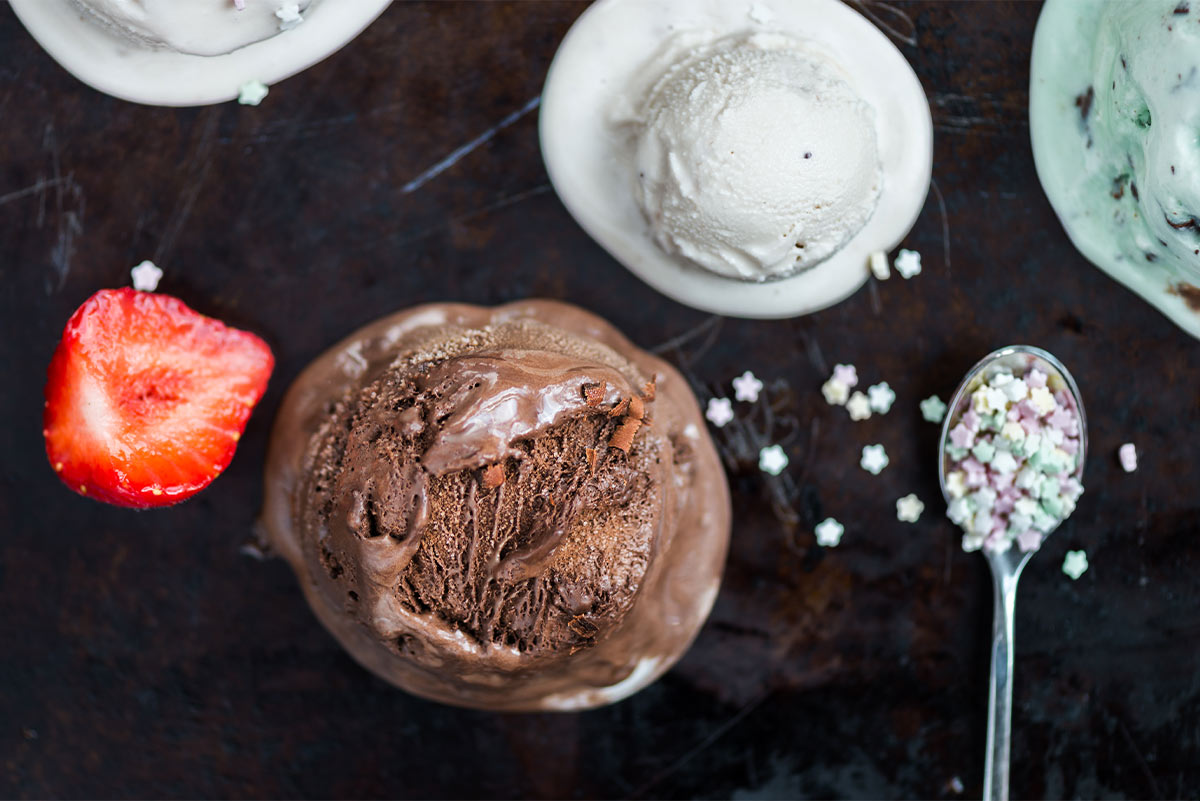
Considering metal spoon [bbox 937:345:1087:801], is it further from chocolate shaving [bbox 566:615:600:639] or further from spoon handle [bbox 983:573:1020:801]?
chocolate shaving [bbox 566:615:600:639]

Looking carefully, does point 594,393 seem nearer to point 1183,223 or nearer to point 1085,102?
point 1183,223

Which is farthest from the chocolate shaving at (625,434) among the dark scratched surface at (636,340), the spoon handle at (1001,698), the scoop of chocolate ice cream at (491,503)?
the spoon handle at (1001,698)

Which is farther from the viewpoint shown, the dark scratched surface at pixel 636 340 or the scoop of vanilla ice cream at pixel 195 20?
the dark scratched surface at pixel 636 340

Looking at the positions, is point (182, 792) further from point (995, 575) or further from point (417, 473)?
point (995, 575)

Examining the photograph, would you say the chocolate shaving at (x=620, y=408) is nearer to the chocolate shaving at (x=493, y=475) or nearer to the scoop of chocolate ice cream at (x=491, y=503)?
the scoop of chocolate ice cream at (x=491, y=503)

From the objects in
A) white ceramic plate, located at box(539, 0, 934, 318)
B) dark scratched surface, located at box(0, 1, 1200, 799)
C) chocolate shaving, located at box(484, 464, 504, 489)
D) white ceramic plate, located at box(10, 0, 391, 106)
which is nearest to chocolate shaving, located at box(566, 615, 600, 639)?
chocolate shaving, located at box(484, 464, 504, 489)

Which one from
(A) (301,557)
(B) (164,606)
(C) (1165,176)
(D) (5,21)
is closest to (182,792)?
(B) (164,606)
